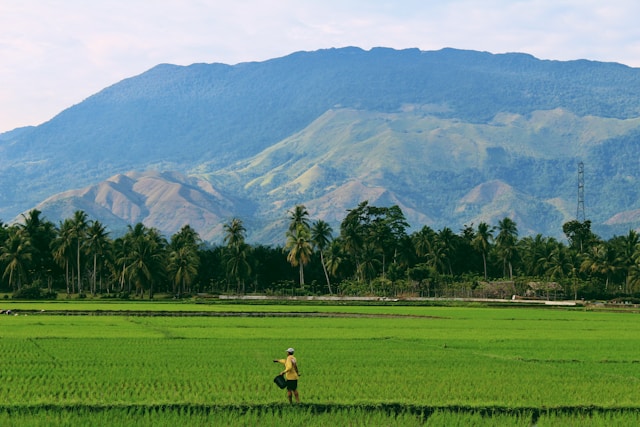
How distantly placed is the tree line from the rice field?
2441 inches

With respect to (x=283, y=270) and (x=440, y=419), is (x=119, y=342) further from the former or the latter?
(x=283, y=270)

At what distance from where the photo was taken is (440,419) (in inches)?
801

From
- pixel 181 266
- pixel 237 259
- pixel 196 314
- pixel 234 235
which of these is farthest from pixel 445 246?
pixel 196 314

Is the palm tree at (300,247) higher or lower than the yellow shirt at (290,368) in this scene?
higher

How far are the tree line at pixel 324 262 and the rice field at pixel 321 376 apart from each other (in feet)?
203

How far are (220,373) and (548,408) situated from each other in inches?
407

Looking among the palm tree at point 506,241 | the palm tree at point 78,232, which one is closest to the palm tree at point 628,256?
the palm tree at point 506,241

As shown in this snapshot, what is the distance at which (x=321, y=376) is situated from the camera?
26.6m

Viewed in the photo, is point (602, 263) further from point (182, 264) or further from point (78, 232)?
point (78, 232)

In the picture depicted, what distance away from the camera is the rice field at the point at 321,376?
2075 cm

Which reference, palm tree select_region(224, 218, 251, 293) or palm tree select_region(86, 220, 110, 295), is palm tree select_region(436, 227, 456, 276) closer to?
palm tree select_region(224, 218, 251, 293)

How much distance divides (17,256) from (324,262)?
148 ft

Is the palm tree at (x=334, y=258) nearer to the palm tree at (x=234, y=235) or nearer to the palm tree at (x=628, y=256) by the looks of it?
the palm tree at (x=234, y=235)

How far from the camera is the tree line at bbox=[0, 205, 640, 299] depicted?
108062 mm
